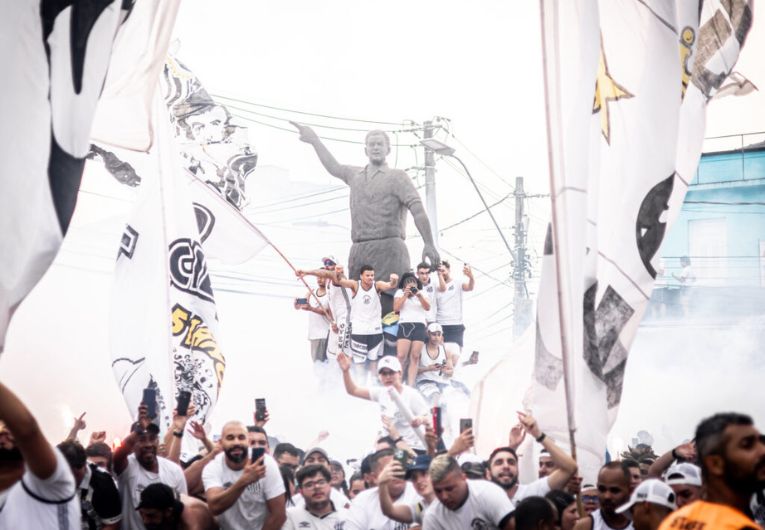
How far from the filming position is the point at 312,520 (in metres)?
5.98

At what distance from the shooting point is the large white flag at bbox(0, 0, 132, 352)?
3.94 metres

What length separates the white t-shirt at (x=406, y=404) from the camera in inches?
308

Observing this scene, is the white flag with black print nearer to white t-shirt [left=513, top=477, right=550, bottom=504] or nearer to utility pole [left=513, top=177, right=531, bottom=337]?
white t-shirt [left=513, top=477, right=550, bottom=504]

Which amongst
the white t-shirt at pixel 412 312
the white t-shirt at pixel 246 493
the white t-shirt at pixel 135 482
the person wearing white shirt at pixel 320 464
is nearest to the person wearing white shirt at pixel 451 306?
the white t-shirt at pixel 412 312

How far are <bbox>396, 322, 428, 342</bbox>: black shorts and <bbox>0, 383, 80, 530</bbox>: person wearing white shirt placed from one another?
7.51 meters

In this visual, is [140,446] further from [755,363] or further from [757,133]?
[757,133]

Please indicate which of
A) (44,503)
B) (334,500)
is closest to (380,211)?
(334,500)

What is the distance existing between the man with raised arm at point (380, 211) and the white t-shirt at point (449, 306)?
1.58 meters

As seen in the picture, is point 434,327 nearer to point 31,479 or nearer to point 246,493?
point 246,493

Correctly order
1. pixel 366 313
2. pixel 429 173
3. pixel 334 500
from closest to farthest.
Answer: pixel 334 500 → pixel 366 313 → pixel 429 173

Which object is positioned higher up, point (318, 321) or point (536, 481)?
point (536, 481)

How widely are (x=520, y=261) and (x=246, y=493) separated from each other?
19346mm

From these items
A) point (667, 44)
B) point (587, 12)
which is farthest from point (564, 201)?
point (667, 44)

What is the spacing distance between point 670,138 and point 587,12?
1.04m
